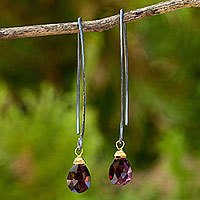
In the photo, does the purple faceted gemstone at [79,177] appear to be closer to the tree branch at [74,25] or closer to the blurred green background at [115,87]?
the tree branch at [74,25]

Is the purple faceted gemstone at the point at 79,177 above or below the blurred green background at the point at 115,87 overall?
Result: below

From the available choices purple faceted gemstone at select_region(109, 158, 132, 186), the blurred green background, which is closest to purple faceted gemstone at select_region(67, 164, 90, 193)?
purple faceted gemstone at select_region(109, 158, 132, 186)

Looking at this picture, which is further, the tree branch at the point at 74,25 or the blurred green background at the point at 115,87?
the blurred green background at the point at 115,87

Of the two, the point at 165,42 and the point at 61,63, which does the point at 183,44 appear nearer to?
the point at 165,42

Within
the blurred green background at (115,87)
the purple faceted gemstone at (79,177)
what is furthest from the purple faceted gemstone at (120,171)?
the blurred green background at (115,87)

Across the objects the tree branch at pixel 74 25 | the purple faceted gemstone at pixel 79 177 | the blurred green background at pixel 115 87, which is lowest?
the purple faceted gemstone at pixel 79 177

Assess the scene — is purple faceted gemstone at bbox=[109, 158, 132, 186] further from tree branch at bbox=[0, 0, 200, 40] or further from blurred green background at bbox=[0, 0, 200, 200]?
blurred green background at bbox=[0, 0, 200, 200]
